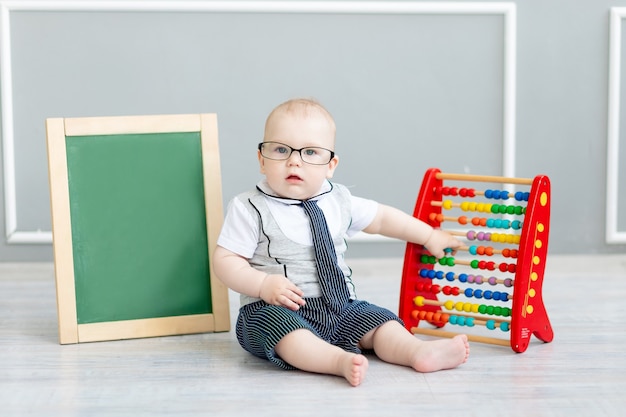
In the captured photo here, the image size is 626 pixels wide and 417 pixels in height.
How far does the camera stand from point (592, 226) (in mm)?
2578

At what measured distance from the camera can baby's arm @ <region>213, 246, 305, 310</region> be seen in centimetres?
148

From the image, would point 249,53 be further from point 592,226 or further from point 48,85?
point 592,226

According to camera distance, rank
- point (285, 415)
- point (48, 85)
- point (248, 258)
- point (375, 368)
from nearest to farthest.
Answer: point (285, 415), point (375, 368), point (248, 258), point (48, 85)

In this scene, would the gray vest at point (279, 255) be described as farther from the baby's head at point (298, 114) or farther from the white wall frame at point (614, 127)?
the white wall frame at point (614, 127)

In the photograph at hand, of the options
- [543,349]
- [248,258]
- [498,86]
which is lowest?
[543,349]

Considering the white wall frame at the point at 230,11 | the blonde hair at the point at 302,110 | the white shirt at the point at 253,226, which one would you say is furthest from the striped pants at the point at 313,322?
the white wall frame at the point at 230,11

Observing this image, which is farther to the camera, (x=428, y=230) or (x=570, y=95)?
(x=570, y=95)

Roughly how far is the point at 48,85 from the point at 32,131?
136 mm

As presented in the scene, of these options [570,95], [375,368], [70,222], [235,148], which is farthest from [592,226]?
[70,222]

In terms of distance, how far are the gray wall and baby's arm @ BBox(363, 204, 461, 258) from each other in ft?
2.74

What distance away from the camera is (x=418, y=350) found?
1441 millimetres

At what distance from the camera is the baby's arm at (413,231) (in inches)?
65.6

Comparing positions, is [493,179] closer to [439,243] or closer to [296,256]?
[439,243]

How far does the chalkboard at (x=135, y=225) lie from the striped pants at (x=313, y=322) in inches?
8.4
